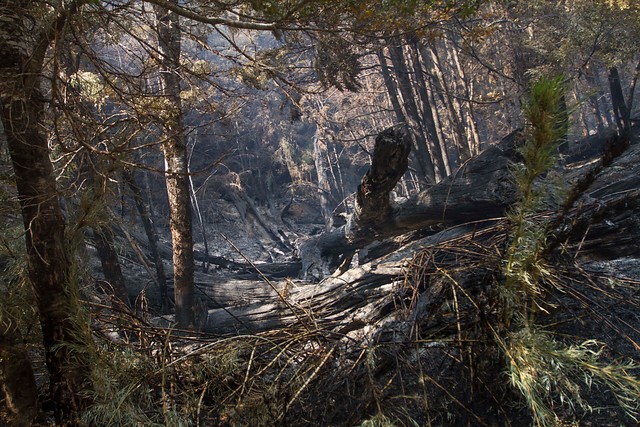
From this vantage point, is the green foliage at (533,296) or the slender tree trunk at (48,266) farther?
the slender tree trunk at (48,266)

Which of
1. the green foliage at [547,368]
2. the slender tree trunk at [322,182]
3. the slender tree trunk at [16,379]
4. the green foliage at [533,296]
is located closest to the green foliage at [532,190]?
the green foliage at [533,296]

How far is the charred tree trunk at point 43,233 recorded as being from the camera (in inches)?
97.4

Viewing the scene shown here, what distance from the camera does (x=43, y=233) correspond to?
253 centimetres

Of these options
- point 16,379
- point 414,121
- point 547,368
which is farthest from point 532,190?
point 414,121

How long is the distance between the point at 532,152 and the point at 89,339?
2359 mm

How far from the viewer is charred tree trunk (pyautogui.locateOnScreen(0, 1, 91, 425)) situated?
8.12ft

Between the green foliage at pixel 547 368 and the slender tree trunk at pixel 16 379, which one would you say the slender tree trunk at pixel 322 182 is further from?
the green foliage at pixel 547 368

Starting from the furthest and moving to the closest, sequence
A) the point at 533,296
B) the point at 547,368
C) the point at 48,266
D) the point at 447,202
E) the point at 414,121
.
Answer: the point at 414,121, the point at 447,202, the point at 48,266, the point at 533,296, the point at 547,368

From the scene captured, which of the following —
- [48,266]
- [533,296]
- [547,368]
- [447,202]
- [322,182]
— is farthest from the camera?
[322,182]

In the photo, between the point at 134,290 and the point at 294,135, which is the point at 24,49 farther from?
the point at 294,135

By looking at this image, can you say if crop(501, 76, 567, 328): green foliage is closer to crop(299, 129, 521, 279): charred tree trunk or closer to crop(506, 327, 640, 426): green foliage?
crop(506, 327, 640, 426): green foliage

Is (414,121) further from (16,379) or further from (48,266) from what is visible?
(16,379)

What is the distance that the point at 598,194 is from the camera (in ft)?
24.2

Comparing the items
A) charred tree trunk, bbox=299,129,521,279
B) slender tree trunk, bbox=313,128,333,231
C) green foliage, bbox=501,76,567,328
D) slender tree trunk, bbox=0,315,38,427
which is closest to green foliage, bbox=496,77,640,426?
green foliage, bbox=501,76,567,328
